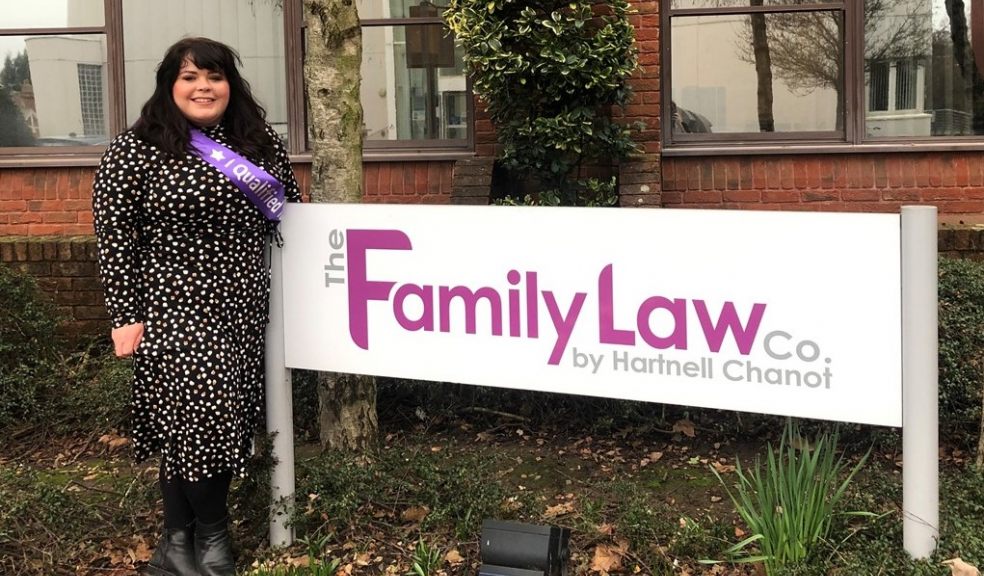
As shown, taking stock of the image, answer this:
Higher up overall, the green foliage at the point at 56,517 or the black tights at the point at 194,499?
the black tights at the point at 194,499

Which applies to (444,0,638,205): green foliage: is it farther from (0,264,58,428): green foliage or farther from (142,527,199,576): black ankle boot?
(142,527,199,576): black ankle boot

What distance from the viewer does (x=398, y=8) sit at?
6.78 m

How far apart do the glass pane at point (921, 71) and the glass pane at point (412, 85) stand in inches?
103

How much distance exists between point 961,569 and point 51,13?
21.5ft

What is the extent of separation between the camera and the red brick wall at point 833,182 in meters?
6.34

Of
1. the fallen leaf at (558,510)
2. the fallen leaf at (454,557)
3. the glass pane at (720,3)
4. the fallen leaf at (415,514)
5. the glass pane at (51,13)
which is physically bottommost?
the fallen leaf at (454,557)

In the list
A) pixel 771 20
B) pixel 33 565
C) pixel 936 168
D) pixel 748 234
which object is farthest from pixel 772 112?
pixel 33 565

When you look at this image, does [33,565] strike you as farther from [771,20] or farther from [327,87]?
[771,20]

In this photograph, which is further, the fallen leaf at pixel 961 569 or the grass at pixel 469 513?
the grass at pixel 469 513

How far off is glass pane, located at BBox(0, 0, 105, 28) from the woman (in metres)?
4.25

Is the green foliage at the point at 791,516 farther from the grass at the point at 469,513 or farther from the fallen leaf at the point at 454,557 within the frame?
the fallen leaf at the point at 454,557

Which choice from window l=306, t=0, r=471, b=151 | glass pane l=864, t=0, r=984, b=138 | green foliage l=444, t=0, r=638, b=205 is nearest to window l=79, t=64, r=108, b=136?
window l=306, t=0, r=471, b=151

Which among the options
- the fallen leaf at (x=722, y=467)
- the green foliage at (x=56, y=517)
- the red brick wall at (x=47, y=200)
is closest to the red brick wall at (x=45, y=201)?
the red brick wall at (x=47, y=200)

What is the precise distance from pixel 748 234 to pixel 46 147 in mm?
5653
